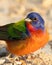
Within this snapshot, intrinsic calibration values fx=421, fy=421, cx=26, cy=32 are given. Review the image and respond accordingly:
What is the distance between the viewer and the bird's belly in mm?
6359

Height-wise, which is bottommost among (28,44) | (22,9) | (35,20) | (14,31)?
(22,9)

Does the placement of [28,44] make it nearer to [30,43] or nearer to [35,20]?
[30,43]

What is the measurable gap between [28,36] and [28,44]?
135 millimetres

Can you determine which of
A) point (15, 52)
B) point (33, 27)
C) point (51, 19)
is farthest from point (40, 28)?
point (51, 19)

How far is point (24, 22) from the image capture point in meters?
6.57

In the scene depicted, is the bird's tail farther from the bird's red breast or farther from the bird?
the bird's red breast

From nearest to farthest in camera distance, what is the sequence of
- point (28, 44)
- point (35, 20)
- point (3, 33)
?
point (28, 44) < point (35, 20) < point (3, 33)

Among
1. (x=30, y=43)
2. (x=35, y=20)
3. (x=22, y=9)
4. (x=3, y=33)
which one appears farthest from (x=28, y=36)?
(x=22, y=9)

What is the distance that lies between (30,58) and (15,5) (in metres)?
4.25

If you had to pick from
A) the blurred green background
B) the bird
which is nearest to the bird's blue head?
the bird

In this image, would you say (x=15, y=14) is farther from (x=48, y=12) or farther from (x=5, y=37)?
(x=5, y=37)

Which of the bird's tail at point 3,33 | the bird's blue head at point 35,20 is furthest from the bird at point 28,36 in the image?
the bird's tail at point 3,33

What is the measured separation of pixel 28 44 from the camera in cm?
634

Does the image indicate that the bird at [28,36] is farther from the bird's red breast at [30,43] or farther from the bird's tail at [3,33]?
the bird's tail at [3,33]
